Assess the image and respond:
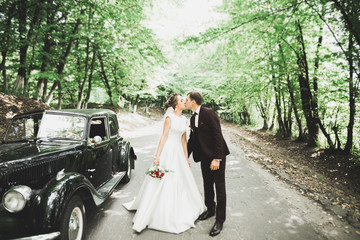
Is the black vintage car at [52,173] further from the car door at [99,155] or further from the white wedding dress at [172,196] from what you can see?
the white wedding dress at [172,196]

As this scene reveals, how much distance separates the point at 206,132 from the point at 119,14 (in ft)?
26.4

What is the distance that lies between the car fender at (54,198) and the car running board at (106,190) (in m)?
0.51

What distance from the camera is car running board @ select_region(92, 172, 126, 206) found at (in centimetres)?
306

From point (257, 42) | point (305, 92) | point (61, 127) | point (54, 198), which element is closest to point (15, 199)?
point (54, 198)

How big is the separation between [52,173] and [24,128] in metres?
1.38

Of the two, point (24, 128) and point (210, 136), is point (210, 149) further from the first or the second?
point (24, 128)

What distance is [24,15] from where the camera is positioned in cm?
980

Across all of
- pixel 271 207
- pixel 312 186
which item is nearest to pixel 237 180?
pixel 271 207

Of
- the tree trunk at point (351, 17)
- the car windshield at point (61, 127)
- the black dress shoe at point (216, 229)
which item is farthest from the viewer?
the tree trunk at point (351, 17)

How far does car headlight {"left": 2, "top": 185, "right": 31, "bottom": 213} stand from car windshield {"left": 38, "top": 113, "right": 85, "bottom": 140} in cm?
126

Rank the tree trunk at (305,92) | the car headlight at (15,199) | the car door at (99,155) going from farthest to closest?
1. the tree trunk at (305,92)
2. the car door at (99,155)
3. the car headlight at (15,199)

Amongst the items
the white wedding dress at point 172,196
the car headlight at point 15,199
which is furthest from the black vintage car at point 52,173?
the white wedding dress at point 172,196

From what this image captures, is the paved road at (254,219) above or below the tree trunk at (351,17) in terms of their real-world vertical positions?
below

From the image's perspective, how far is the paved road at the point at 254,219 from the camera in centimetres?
303
